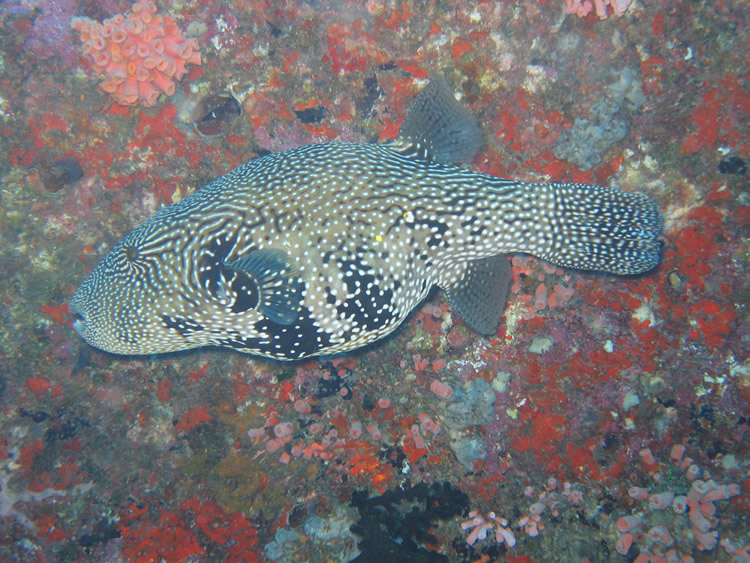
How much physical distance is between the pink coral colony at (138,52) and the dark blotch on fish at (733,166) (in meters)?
6.71

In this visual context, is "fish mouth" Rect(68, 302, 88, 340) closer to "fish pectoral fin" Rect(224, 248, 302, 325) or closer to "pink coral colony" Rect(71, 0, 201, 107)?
"fish pectoral fin" Rect(224, 248, 302, 325)

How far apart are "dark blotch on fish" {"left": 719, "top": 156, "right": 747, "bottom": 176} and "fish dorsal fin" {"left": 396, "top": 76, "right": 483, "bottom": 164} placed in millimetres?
2696

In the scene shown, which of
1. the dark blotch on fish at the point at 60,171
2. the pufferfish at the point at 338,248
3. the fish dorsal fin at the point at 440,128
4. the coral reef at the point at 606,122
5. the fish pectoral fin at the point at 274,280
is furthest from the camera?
the dark blotch on fish at the point at 60,171

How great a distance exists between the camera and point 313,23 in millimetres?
4898

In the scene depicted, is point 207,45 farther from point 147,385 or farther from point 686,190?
point 686,190

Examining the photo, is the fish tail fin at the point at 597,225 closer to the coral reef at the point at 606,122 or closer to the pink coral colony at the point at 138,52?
the coral reef at the point at 606,122

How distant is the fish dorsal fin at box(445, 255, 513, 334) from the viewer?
4.22 meters

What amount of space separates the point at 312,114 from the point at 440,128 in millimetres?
1887

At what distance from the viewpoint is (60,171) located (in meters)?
5.70

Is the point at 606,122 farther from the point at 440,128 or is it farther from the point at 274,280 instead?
the point at 274,280

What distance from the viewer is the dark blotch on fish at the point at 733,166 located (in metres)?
4.07

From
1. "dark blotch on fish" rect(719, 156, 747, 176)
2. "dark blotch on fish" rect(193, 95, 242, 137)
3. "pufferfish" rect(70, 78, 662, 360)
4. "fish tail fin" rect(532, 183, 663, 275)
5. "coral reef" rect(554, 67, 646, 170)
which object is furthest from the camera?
"dark blotch on fish" rect(193, 95, 242, 137)

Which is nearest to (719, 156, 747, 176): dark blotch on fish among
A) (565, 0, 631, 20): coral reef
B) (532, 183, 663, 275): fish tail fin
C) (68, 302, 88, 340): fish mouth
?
(532, 183, 663, 275): fish tail fin

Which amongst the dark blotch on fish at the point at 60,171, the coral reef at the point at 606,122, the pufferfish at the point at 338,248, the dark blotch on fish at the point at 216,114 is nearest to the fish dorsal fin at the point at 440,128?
the pufferfish at the point at 338,248
